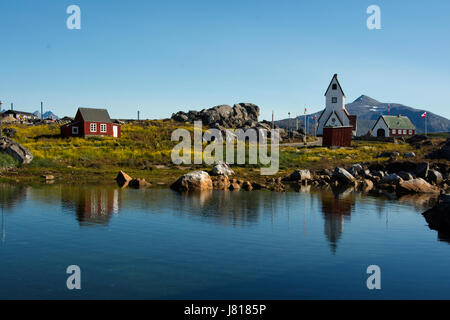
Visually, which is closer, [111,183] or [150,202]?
[150,202]

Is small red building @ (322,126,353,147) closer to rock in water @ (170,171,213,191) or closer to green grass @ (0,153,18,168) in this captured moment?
rock in water @ (170,171,213,191)

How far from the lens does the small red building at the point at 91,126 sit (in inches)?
3194

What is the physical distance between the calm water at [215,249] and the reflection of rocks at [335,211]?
4.6 inches

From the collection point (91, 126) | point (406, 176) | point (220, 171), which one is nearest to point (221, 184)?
point (220, 171)

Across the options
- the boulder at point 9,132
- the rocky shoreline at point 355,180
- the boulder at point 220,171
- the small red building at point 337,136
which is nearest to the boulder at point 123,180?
the rocky shoreline at point 355,180

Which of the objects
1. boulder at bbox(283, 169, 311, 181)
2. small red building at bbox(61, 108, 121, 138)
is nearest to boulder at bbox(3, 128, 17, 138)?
small red building at bbox(61, 108, 121, 138)

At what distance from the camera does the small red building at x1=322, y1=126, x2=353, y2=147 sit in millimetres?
82375

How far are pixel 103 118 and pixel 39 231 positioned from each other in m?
65.4

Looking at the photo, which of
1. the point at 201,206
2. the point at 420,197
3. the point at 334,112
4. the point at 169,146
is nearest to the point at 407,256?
the point at 201,206

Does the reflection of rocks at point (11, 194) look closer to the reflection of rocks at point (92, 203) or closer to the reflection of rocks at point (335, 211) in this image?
the reflection of rocks at point (92, 203)

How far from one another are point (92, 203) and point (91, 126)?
54181 mm

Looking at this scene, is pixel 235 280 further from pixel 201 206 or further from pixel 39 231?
pixel 201 206

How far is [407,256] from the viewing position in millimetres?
19125

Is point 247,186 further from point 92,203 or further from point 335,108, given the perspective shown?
point 335,108
